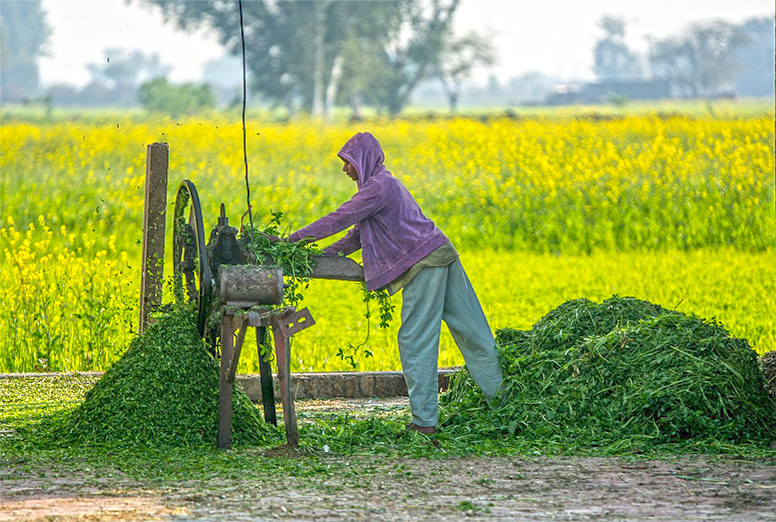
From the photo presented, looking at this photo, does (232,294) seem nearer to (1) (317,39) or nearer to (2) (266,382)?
(2) (266,382)

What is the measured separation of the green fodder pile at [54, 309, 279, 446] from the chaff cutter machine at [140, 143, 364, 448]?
132 millimetres

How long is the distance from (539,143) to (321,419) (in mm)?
13462

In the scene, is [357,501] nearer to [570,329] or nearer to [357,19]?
[570,329]

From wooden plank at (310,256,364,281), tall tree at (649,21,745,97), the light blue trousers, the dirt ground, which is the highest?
tall tree at (649,21,745,97)

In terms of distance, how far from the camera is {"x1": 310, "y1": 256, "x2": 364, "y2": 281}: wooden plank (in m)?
5.71

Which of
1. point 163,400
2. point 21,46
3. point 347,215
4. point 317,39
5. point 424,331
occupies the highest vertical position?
point 21,46

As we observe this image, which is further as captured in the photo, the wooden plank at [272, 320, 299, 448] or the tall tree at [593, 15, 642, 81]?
the tall tree at [593, 15, 642, 81]

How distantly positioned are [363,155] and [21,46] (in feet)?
380

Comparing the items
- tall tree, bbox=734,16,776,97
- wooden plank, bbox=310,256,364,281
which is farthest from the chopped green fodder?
tall tree, bbox=734,16,776,97

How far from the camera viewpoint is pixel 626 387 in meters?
5.80

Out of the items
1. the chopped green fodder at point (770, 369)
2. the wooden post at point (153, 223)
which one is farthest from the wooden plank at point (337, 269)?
the chopped green fodder at point (770, 369)

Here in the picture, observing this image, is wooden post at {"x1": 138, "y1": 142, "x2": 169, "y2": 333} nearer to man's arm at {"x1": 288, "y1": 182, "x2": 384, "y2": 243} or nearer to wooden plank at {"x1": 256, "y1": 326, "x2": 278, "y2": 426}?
wooden plank at {"x1": 256, "y1": 326, "x2": 278, "y2": 426}

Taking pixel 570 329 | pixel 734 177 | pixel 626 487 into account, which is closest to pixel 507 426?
pixel 570 329

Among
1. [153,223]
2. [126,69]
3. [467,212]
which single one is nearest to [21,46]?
[126,69]
